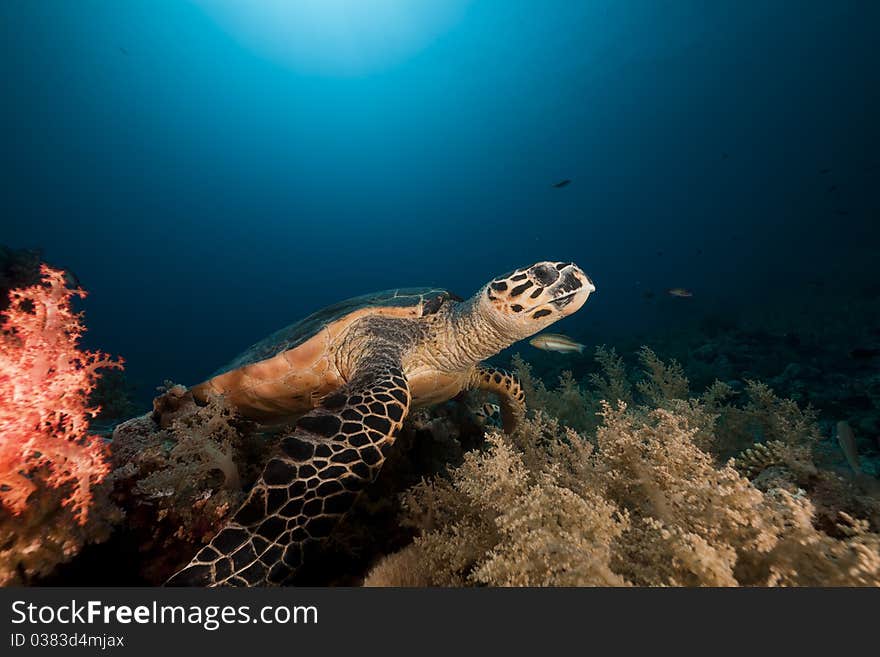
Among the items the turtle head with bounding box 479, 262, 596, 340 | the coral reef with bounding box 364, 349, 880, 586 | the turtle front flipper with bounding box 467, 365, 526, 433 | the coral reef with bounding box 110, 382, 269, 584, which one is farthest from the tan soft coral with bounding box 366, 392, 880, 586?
the turtle front flipper with bounding box 467, 365, 526, 433

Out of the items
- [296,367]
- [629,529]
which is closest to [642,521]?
[629,529]

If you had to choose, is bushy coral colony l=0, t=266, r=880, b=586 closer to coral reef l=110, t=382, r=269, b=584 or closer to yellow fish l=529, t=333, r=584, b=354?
coral reef l=110, t=382, r=269, b=584

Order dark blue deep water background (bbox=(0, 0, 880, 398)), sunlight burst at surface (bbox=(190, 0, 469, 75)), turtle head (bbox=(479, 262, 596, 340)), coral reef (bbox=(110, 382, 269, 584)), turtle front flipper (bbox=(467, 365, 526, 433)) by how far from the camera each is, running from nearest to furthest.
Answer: coral reef (bbox=(110, 382, 269, 584)), turtle head (bbox=(479, 262, 596, 340)), turtle front flipper (bbox=(467, 365, 526, 433)), dark blue deep water background (bbox=(0, 0, 880, 398)), sunlight burst at surface (bbox=(190, 0, 469, 75))

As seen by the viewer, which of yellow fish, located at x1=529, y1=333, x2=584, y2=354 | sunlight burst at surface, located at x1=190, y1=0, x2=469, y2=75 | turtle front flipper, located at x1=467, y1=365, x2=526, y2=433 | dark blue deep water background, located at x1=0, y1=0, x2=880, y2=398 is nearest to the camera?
turtle front flipper, located at x1=467, y1=365, x2=526, y2=433

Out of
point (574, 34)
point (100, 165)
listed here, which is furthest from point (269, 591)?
point (100, 165)

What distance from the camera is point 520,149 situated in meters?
72.6

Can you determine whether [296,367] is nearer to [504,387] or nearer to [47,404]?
[47,404]

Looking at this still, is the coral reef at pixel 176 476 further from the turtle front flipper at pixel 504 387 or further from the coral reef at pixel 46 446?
the turtle front flipper at pixel 504 387

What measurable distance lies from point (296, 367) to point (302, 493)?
1.65 metres

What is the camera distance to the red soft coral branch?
1488 millimetres

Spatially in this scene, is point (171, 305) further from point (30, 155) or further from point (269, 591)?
point (269, 591)

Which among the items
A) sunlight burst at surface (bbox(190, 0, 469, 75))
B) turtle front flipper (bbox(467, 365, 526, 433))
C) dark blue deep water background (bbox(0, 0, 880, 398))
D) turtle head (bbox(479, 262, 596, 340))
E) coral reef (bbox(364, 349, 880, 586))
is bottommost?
turtle front flipper (bbox(467, 365, 526, 433))

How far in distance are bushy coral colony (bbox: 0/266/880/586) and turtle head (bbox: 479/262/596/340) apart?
0.96 meters

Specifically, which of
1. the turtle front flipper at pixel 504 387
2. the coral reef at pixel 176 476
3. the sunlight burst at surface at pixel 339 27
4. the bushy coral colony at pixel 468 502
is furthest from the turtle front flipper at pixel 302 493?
the sunlight burst at surface at pixel 339 27
